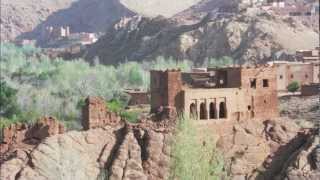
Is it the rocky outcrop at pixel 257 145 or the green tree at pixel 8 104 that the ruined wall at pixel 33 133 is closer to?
the rocky outcrop at pixel 257 145

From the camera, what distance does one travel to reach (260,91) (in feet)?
89.5

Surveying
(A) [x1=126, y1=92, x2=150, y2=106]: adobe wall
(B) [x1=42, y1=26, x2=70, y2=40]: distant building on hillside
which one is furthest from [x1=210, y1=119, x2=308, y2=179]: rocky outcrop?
(B) [x1=42, y1=26, x2=70, y2=40]: distant building on hillside

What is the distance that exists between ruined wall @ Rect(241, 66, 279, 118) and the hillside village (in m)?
0.03

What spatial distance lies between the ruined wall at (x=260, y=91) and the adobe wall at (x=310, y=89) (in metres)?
10.4

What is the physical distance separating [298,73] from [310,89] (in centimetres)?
626

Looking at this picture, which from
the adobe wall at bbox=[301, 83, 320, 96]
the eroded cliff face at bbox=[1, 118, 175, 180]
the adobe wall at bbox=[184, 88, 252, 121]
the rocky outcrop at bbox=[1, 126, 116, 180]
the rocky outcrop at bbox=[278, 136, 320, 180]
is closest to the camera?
the rocky outcrop at bbox=[1, 126, 116, 180]

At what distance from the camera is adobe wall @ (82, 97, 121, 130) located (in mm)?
25469

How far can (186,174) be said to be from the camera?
16812mm

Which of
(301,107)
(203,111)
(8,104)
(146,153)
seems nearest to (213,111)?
(203,111)

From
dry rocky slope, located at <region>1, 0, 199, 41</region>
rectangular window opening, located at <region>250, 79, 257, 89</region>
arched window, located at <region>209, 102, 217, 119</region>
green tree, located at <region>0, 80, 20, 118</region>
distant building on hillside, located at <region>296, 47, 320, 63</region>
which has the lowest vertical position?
green tree, located at <region>0, 80, 20, 118</region>

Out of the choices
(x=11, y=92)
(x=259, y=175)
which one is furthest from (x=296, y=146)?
Result: (x=11, y=92)

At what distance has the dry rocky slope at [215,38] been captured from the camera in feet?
212

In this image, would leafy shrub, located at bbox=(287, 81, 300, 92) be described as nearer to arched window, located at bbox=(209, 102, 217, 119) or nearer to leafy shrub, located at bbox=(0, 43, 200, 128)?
leafy shrub, located at bbox=(0, 43, 200, 128)

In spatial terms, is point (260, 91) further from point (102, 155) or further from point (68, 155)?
point (68, 155)
